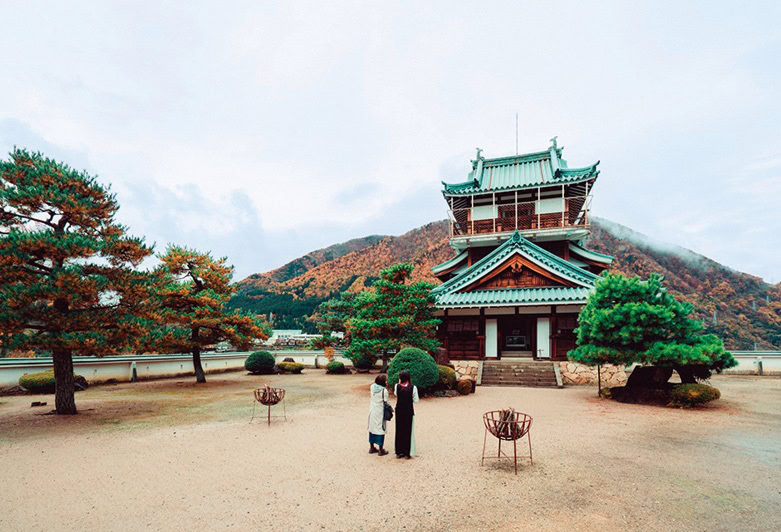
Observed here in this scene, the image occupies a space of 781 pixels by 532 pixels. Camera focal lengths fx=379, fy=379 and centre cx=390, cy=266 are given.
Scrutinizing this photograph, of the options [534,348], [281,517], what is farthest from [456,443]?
[534,348]

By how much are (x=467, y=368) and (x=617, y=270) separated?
49872mm

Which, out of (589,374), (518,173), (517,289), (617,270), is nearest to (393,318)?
(517,289)

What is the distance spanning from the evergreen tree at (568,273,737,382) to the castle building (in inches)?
229

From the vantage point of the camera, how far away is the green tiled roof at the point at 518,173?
26188 millimetres

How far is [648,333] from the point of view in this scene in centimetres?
1188

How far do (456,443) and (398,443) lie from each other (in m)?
1.59

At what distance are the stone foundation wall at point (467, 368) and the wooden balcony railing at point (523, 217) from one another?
399 inches

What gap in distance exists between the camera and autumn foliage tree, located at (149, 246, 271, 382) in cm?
1716

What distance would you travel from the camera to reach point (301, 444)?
787 centimetres

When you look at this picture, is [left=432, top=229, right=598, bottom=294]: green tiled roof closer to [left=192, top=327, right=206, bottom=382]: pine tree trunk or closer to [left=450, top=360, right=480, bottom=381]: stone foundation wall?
[left=450, top=360, right=480, bottom=381]: stone foundation wall

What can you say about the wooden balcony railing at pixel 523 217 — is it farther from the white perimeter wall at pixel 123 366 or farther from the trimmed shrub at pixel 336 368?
the white perimeter wall at pixel 123 366

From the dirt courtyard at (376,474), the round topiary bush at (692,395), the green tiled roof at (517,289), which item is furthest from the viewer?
the green tiled roof at (517,289)

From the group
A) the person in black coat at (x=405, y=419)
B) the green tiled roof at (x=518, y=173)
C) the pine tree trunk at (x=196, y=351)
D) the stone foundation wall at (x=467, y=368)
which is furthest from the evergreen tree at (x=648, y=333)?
the pine tree trunk at (x=196, y=351)

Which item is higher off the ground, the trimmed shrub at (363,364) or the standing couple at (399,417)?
the standing couple at (399,417)
